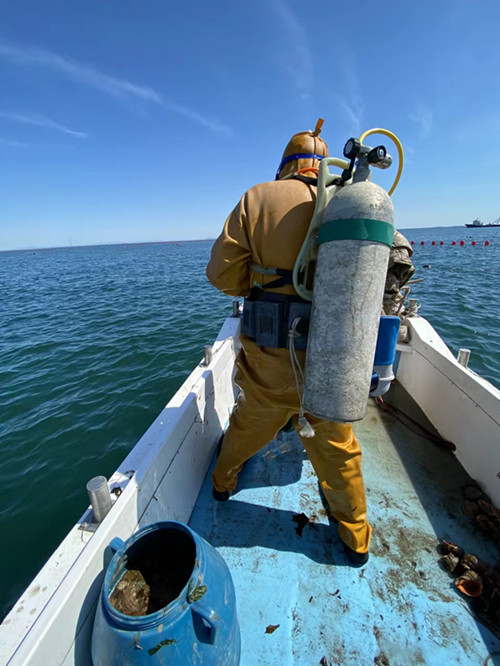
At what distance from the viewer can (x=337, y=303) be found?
1.30 meters

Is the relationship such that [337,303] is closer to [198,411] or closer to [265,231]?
[265,231]

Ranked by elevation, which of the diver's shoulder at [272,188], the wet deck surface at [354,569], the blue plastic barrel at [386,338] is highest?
the diver's shoulder at [272,188]

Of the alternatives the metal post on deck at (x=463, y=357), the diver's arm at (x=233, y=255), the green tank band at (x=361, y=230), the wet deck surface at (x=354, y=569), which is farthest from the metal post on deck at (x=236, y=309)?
the green tank band at (x=361, y=230)

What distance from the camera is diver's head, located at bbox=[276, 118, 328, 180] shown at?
175 cm

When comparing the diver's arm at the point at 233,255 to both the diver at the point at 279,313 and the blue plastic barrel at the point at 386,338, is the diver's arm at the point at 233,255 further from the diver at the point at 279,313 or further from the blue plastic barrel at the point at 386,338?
the blue plastic barrel at the point at 386,338

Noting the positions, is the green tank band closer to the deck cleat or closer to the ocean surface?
the deck cleat

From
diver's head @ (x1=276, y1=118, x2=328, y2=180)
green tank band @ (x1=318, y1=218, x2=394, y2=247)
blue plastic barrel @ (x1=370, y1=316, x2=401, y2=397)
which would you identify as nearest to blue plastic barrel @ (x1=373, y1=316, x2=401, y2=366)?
blue plastic barrel @ (x1=370, y1=316, x2=401, y2=397)

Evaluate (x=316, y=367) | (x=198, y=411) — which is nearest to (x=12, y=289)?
(x=198, y=411)

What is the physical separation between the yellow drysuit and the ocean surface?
248 centimetres

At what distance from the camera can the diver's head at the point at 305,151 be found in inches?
68.9

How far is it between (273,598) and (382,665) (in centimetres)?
58

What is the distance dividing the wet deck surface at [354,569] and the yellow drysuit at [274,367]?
0.83 ft

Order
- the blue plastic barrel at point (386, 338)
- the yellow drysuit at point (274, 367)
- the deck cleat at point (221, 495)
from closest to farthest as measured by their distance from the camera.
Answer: the yellow drysuit at point (274, 367) → the blue plastic barrel at point (386, 338) → the deck cleat at point (221, 495)

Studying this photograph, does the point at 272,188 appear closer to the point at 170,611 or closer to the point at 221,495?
the point at 170,611
